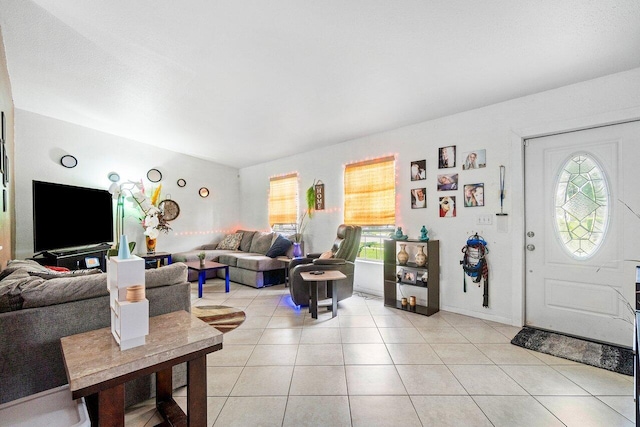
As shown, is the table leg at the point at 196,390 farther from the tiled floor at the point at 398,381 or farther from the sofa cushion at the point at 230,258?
the sofa cushion at the point at 230,258

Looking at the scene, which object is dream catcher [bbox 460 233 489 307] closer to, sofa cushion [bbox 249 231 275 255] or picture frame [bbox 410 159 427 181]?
picture frame [bbox 410 159 427 181]

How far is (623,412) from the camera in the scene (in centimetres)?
177

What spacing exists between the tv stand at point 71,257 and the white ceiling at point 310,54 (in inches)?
82.8

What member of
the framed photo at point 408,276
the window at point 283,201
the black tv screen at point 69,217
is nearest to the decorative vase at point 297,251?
the window at point 283,201

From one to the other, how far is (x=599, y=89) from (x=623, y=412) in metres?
2.58

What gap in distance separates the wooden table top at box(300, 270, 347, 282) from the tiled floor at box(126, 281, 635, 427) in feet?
1.64

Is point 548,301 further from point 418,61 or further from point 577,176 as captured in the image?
point 418,61

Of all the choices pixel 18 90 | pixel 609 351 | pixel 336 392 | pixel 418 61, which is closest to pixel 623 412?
pixel 609 351

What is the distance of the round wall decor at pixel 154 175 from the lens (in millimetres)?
5888

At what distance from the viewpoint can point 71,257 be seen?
3918mm

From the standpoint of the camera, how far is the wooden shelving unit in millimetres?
3549

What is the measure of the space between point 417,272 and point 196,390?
10.3 feet

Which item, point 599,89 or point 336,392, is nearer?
point 336,392

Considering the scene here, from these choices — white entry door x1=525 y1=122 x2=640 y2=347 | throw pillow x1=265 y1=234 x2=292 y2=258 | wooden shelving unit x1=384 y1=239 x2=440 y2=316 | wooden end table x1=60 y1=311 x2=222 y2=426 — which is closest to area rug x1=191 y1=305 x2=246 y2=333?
throw pillow x1=265 y1=234 x2=292 y2=258
